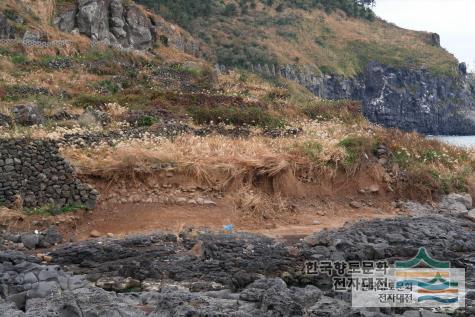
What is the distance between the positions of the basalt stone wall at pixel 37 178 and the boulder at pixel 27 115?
11.7 ft

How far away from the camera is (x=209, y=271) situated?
7.48 meters

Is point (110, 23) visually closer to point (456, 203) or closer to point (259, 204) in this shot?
point (259, 204)

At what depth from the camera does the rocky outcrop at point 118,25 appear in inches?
1145

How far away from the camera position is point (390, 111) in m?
58.2

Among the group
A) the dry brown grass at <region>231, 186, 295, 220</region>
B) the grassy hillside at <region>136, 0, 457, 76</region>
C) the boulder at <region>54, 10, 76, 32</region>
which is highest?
the grassy hillside at <region>136, 0, 457, 76</region>

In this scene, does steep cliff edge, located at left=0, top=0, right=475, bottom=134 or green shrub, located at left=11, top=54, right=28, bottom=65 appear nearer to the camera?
green shrub, located at left=11, top=54, right=28, bottom=65

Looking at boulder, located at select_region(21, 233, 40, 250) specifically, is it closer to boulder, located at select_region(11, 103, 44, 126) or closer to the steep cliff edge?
boulder, located at select_region(11, 103, 44, 126)

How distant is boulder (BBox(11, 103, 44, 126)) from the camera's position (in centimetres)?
1357

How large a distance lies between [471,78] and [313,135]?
6488 centimetres

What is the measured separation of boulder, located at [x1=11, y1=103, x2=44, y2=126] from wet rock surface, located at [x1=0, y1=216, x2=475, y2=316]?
21.1 feet

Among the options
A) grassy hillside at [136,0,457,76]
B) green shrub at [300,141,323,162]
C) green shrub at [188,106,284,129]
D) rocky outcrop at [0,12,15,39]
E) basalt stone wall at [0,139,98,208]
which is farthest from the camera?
grassy hillside at [136,0,457,76]

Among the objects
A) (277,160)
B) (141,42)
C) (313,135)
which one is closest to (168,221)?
Result: (277,160)

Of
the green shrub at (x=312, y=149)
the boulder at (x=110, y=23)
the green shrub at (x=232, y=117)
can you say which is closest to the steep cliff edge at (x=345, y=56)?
the boulder at (x=110, y=23)

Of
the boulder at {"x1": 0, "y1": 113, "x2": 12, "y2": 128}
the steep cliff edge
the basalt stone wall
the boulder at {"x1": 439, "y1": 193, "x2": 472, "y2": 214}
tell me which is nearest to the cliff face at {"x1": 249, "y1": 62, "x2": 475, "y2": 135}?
the steep cliff edge
